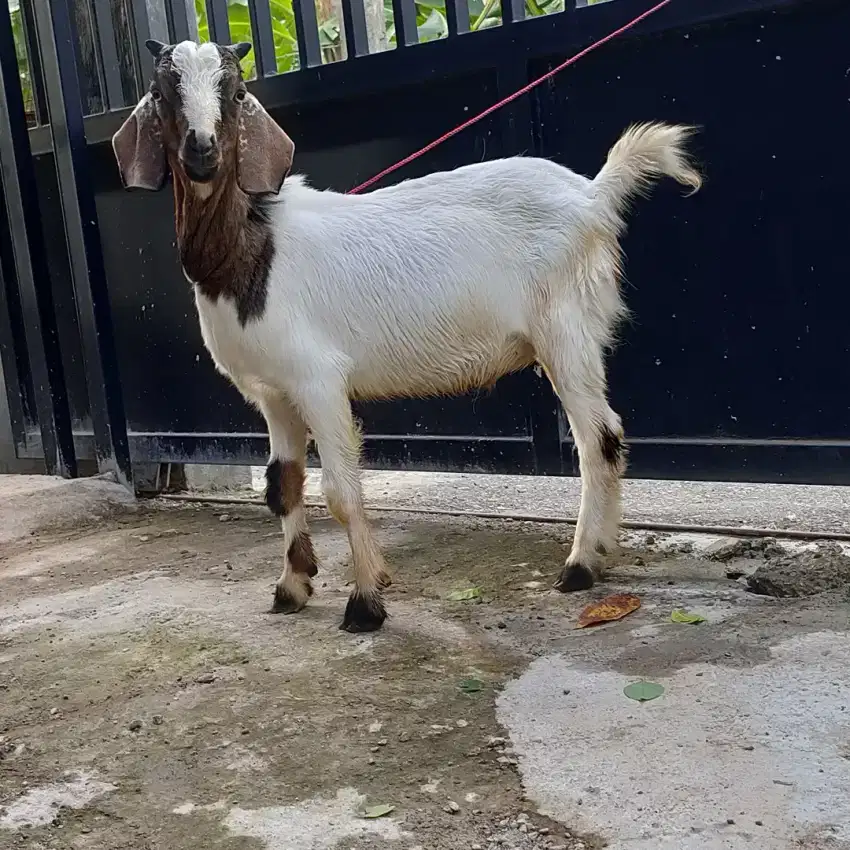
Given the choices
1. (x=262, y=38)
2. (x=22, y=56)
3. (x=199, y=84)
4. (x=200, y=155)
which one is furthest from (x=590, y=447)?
(x=22, y=56)

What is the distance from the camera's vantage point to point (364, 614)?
3064 millimetres

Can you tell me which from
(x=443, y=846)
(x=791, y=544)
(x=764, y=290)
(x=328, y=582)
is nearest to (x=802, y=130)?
(x=764, y=290)

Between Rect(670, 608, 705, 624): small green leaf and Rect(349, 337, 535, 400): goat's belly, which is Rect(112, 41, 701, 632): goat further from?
Rect(670, 608, 705, 624): small green leaf

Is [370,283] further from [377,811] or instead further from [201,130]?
[377,811]

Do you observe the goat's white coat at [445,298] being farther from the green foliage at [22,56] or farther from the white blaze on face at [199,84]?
the green foliage at [22,56]

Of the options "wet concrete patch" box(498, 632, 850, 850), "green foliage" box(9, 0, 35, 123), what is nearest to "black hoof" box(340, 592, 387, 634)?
"wet concrete patch" box(498, 632, 850, 850)

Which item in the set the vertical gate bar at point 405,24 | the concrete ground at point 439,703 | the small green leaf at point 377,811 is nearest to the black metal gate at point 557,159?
the vertical gate bar at point 405,24

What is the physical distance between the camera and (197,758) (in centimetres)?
237

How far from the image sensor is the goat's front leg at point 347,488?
3.05m

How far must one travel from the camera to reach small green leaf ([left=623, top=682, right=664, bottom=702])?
96.6 inches

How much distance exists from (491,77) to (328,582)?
1.98 metres

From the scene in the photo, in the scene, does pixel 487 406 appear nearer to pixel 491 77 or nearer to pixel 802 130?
pixel 491 77

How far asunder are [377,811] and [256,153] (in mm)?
1901

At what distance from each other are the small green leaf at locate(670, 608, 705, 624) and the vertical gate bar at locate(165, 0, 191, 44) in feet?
11.3
